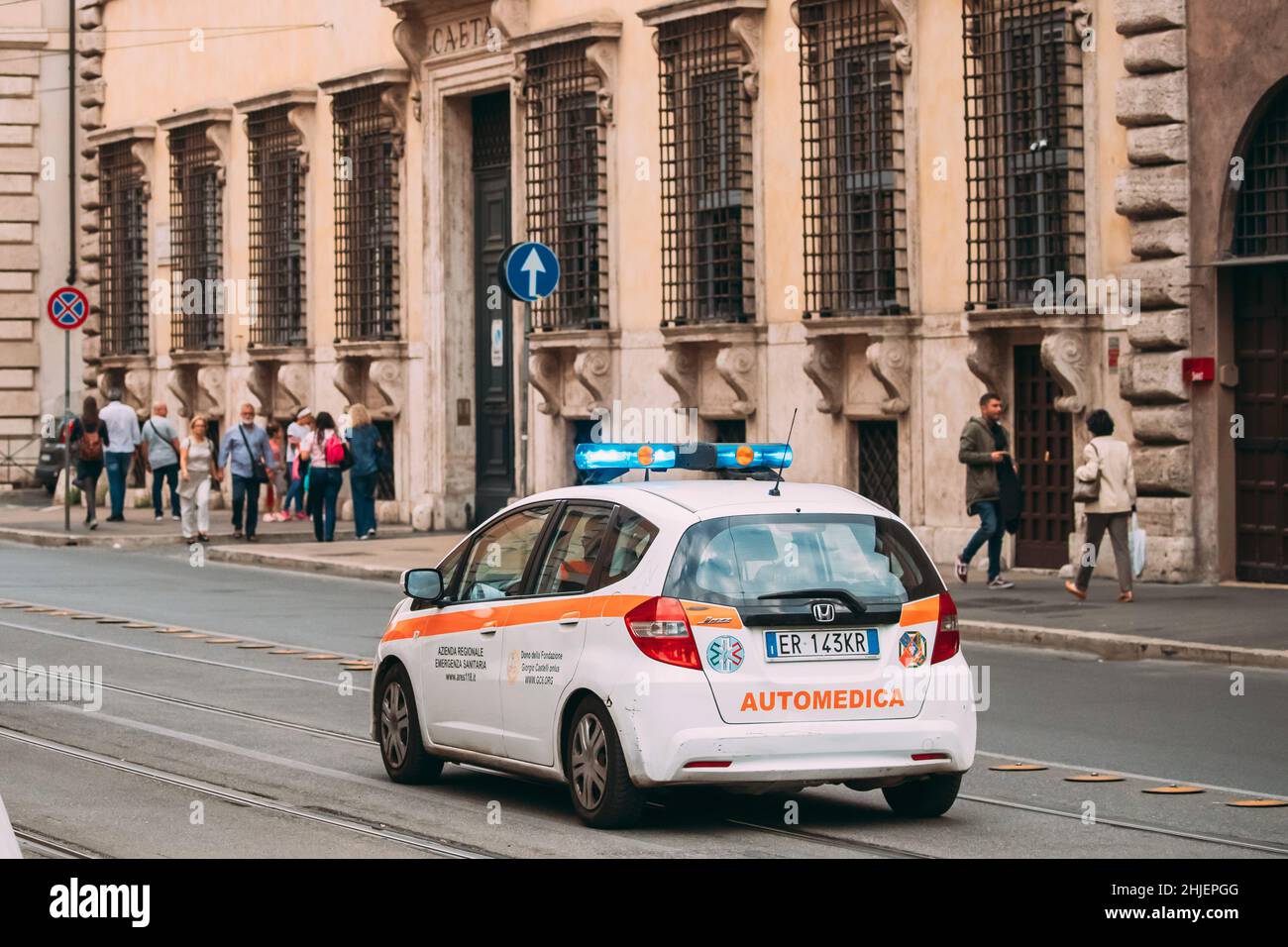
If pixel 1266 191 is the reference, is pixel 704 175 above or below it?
above

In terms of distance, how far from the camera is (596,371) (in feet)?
93.6

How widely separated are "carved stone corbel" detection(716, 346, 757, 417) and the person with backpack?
528 cm

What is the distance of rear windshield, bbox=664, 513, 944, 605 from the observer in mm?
9852

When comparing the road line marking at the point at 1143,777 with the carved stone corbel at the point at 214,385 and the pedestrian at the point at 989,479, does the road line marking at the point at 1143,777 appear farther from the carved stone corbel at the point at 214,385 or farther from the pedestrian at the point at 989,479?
the carved stone corbel at the point at 214,385

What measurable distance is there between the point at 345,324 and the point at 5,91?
13777mm

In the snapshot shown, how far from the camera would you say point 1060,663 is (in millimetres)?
16562

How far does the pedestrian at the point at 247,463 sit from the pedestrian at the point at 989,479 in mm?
11106

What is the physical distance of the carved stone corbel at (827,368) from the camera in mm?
24812

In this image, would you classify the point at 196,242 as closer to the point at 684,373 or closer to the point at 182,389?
the point at 182,389

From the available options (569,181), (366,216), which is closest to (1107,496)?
(569,181)

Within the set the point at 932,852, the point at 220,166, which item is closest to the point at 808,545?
the point at 932,852

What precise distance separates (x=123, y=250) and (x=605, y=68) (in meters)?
14.9

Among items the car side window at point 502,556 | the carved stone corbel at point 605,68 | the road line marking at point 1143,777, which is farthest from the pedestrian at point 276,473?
the car side window at point 502,556

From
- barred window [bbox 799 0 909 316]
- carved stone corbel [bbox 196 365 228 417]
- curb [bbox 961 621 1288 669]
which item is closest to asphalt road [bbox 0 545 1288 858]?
curb [bbox 961 621 1288 669]
